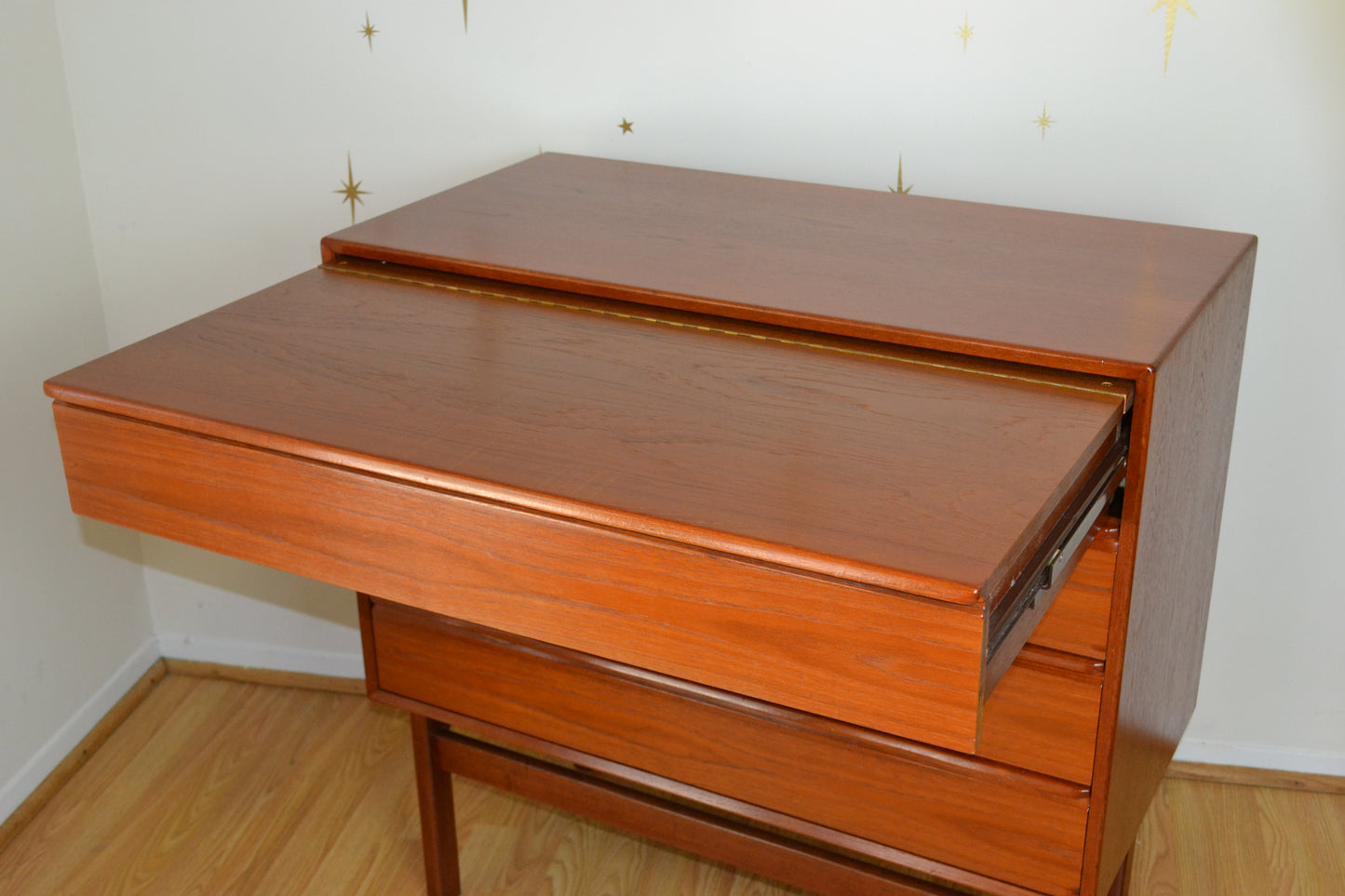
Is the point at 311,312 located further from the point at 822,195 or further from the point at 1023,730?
the point at 1023,730

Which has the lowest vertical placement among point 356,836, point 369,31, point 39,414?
point 356,836

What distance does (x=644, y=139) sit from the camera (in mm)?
1612

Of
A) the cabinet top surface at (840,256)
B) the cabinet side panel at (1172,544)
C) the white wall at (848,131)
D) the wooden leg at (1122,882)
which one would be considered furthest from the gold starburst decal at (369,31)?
the wooden leg at (1122,882)

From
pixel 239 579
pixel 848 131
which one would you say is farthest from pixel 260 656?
pixel 848 131

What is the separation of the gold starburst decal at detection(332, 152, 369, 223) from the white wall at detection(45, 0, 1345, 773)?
0.01 meters

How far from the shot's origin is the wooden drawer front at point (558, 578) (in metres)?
0.77

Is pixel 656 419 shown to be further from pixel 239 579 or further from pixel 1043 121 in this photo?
pixel 239 579

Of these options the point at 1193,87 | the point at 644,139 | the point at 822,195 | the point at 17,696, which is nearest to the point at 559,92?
the point at 644,139

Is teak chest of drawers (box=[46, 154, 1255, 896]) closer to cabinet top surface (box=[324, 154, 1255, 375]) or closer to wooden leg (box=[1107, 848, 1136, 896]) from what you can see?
cabinet top surface (box=[324, 154, 1255, 375])

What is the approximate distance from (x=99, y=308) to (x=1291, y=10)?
1.57 m

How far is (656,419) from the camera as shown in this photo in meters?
0.94

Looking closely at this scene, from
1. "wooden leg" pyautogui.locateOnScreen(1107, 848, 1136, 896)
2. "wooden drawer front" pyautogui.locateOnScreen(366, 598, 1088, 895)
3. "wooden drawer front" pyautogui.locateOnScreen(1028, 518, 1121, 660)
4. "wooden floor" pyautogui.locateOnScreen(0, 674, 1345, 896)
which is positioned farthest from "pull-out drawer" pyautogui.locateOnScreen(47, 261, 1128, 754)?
"wooden floor" pyautogui.locateOnScreen(0, 674, 1345, 896)

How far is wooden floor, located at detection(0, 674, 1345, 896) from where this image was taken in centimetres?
160

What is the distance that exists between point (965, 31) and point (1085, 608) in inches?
27.8
